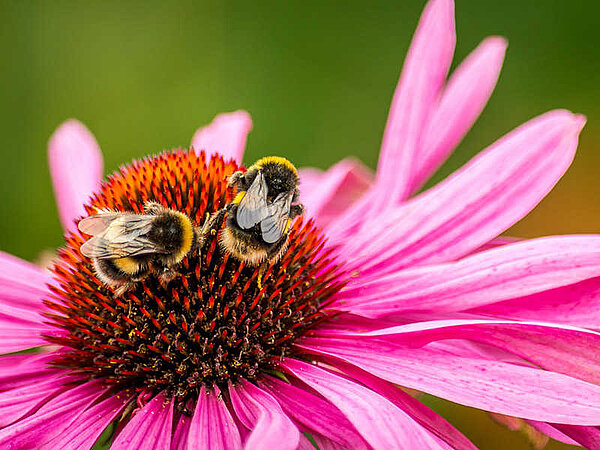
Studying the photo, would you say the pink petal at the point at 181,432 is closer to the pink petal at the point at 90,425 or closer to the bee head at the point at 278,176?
the pink petal at the point at 90,425

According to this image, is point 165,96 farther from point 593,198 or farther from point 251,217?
point 251,217

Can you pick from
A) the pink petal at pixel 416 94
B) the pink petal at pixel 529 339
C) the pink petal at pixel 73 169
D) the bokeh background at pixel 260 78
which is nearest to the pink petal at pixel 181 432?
the pink petal at pixel 529 339

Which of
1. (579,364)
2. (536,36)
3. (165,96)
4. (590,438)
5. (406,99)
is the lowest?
(590,438)

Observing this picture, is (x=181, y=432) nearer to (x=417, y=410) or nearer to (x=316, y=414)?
(x=316, y=414)

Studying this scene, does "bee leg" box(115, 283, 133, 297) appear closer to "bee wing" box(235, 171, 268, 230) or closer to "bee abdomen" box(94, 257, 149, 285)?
"bee abdomen" box(94, 257, 149, 285)

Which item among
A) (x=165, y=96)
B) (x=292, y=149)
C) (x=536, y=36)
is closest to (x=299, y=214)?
(x=292, y=149)
